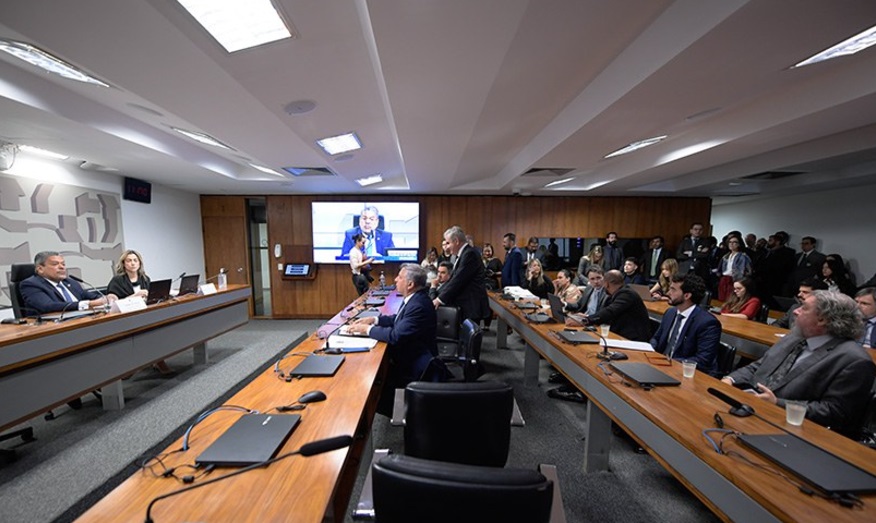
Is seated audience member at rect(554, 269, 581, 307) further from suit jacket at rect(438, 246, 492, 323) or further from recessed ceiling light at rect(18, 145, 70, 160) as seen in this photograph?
recessed ceiling light at rect(18, 145, 70, 160)

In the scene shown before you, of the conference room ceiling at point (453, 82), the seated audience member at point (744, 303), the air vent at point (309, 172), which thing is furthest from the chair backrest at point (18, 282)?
the seated audience member at point (744, 303)

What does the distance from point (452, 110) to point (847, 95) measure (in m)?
2.90

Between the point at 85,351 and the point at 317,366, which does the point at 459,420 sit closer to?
the point at 317,366

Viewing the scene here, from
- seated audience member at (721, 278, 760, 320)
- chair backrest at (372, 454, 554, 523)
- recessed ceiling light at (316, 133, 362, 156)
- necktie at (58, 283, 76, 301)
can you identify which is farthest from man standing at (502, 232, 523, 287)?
necktie at (58, 283, 76, 301)

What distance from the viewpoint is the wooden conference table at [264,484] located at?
0.86 m

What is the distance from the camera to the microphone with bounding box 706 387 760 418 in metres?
1.38

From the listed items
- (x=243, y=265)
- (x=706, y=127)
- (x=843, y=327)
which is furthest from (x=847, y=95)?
(x=243, y=265)

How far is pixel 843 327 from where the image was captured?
61.6 inches

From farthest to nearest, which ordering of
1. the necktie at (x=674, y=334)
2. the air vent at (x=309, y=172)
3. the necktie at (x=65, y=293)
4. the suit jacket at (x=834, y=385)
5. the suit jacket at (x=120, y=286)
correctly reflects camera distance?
the air vent at (x=309, y=172), the suit jacket at (x=120, y=286), the necktie at (x=65, y=293), the necktie at (x=674, y=334), the suit jacket at (x=834, y=385)

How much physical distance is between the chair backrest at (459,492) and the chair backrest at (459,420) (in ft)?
1.76

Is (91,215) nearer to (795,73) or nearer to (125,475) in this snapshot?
(125,475)

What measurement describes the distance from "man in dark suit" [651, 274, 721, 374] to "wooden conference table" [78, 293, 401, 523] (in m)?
2.21

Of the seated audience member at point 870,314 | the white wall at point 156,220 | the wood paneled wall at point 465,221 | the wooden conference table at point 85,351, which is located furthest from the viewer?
the wood paneled wall at point 465,221

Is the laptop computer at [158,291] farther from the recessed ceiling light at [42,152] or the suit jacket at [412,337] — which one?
the suit jacket at [412,337]
